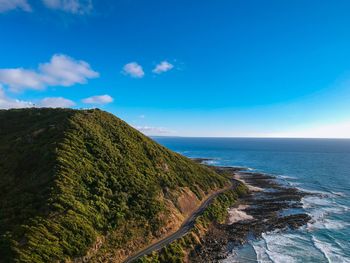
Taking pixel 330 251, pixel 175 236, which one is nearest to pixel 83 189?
pixel 175 236

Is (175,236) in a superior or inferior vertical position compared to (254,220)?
superior

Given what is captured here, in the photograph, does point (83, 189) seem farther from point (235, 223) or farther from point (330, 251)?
point (330, 251)

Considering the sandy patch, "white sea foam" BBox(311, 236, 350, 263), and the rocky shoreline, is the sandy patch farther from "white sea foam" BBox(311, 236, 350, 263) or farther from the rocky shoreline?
"white sea foam" BBox(311, 236, 350, 263)

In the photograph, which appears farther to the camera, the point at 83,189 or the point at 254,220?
the point at 254,220

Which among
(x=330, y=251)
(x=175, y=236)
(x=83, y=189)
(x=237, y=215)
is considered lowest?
(x=330, y=251)

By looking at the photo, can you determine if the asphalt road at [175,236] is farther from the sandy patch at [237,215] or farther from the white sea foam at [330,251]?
the white sea foam at [330,251]

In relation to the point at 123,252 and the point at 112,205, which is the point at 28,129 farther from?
the point at 123,252
